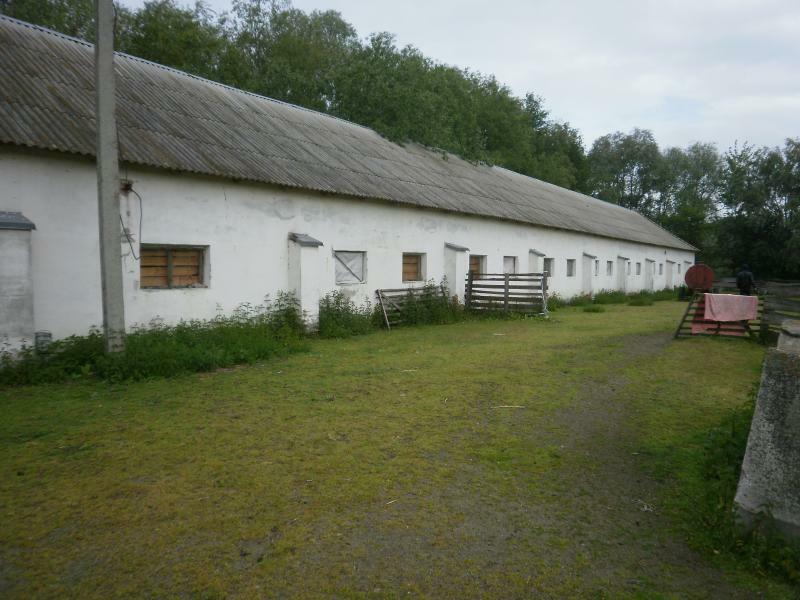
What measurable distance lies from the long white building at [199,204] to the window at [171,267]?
0.8 inches

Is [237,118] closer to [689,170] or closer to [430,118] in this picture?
[430,118]

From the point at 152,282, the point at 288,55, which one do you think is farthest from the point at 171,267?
the point at 288,55

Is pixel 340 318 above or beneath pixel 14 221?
beneath

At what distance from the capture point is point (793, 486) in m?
3.04

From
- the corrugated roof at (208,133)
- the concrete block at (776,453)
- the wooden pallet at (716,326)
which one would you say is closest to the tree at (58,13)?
the corrugated roof at (208,133)

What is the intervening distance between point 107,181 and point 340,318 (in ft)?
18.7

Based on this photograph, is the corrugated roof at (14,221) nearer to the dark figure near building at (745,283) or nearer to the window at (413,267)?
the window at (413,267)

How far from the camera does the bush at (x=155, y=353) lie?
7406mm

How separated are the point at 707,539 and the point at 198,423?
4424 millimetres

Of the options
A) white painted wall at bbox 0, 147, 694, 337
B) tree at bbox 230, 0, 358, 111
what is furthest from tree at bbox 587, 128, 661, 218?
white painted wall at bbox 0, 147, 694, 337

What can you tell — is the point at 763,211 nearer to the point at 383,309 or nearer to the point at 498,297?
the point at 498,297

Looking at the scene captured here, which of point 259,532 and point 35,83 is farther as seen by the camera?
point 35,83

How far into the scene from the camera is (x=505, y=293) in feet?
52.8

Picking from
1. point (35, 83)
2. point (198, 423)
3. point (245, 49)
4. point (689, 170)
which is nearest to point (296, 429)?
point (198, 423)
